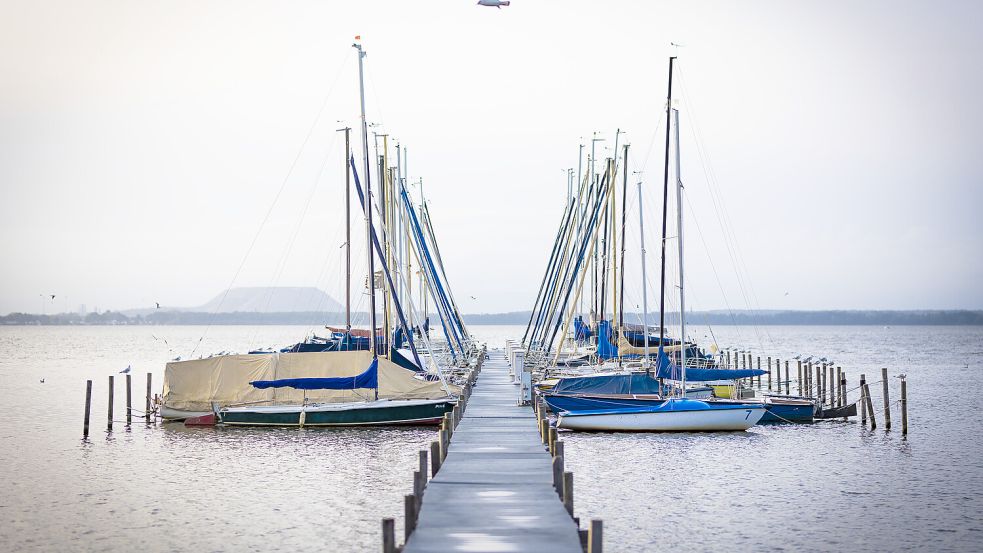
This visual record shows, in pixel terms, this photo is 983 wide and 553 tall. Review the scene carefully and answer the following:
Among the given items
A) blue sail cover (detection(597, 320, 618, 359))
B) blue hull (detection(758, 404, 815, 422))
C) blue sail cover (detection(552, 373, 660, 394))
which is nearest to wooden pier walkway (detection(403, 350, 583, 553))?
blue sail cover (detection(552, 373, 660, 394))

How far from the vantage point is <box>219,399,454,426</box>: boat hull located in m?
37.4

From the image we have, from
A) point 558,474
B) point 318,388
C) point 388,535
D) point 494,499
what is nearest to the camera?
point 388,535

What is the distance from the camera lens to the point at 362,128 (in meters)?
37.4

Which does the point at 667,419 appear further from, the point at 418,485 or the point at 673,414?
the point at 418,485

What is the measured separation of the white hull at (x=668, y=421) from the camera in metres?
36.1

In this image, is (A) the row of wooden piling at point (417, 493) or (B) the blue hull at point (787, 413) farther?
(B) the blue hull at point (787, 413)

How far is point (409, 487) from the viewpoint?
27875 millimetres

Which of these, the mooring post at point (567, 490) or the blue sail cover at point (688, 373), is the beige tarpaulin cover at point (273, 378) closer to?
the blue sail cover at point (688, 373)

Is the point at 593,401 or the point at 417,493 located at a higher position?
the point at 593,401

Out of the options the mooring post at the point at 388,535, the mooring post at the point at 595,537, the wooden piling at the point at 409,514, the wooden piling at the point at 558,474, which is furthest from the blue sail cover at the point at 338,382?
the mooring post at the point at 595,537

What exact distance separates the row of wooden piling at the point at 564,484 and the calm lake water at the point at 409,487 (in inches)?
84.5

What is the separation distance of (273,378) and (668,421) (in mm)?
15976

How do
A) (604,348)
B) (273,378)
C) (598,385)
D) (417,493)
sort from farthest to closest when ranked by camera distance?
(604,348), (598,385), (273,378), (417,493)

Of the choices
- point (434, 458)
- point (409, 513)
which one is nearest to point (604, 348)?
point (434, 458)
